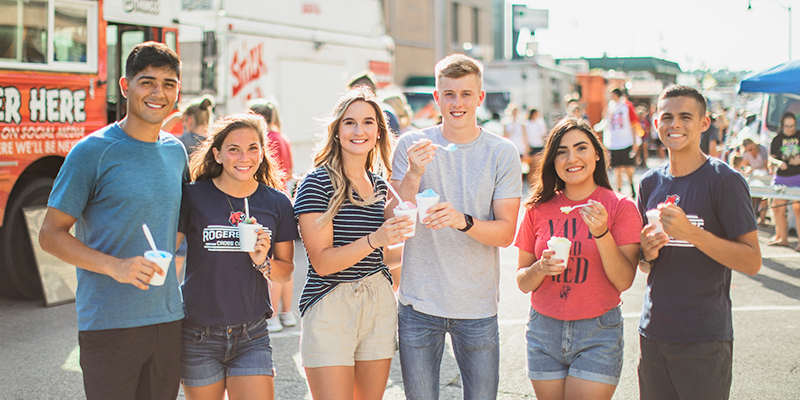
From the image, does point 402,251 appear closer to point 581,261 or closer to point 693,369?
point 581,261

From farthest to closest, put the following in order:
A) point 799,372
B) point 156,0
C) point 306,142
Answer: point 306,142 < point 156,0 < point 799,372

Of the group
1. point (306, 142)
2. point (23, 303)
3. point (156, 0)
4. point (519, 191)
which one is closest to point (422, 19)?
point (306, 142)

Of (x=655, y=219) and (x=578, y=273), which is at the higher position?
(x=655, y=219)

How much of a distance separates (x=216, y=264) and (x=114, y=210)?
→ 48cm

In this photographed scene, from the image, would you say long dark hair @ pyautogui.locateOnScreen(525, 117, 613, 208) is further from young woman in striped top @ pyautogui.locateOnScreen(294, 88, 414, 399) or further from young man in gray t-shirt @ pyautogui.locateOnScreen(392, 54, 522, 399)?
young woman in striped top @ pyautogui.locateOnScreen(294, 88, 414, 399)

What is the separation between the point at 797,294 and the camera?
22.2ft

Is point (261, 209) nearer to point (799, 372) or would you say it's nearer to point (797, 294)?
point (799, 372)

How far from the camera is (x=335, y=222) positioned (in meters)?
2.99

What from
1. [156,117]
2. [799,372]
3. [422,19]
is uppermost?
[422,19]

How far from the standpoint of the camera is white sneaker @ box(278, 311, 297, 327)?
5.82 m

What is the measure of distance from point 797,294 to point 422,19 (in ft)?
87.4

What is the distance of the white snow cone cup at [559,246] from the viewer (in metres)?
2.84

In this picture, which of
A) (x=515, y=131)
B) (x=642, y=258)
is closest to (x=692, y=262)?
(x=642, y=258)

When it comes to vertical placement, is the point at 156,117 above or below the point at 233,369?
above
